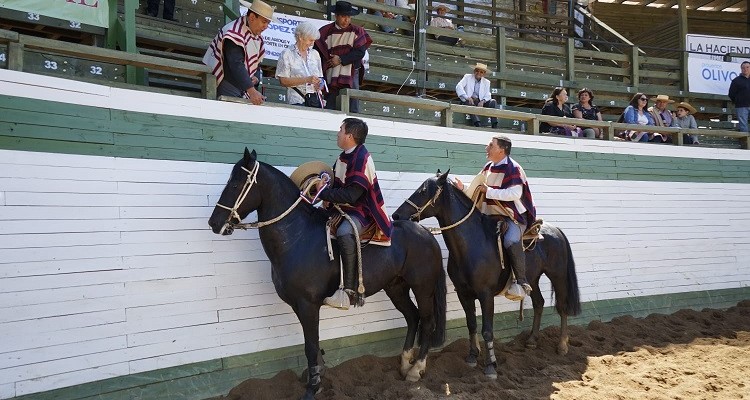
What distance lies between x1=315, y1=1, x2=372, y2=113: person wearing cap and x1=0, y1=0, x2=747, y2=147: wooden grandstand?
743 mm

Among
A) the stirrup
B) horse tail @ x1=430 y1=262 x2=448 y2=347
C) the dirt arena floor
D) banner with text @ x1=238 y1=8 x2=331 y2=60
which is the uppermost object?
banner with text @ x1=238 y1=8 x2=331 y2=60

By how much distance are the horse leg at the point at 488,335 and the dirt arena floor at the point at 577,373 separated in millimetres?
90

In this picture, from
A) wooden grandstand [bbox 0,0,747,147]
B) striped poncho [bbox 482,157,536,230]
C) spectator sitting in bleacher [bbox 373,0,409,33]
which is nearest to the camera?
wooden grandstand [bbox 0,0,747,147]

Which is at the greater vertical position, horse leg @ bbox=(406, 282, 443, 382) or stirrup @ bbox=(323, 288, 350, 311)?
stirrup @ bbox=(323, 288, 350, 311)

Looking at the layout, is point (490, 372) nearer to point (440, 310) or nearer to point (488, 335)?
point (488, 335)

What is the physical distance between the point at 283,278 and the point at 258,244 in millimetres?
791

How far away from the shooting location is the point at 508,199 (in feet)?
22.1

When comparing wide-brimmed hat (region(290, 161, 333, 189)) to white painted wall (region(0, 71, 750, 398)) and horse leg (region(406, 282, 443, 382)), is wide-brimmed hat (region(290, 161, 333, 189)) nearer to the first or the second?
white painted wall (region(0, 71, 750, 398))

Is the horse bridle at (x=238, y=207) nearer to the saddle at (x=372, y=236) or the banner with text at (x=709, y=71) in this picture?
the saddle at (x=372, y=236)

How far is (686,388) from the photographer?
6.00m

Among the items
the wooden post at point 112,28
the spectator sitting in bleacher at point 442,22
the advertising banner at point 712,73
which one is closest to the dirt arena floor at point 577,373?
the wooden post at point 112,28

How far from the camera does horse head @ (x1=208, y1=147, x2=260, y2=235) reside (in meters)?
5.25

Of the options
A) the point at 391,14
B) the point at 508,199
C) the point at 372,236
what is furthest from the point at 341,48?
the point at 391,14

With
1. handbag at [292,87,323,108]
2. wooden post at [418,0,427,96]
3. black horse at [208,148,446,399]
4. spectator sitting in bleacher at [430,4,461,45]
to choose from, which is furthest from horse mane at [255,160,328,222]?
spectator sitting in bleacher at [430,4,461,45]
